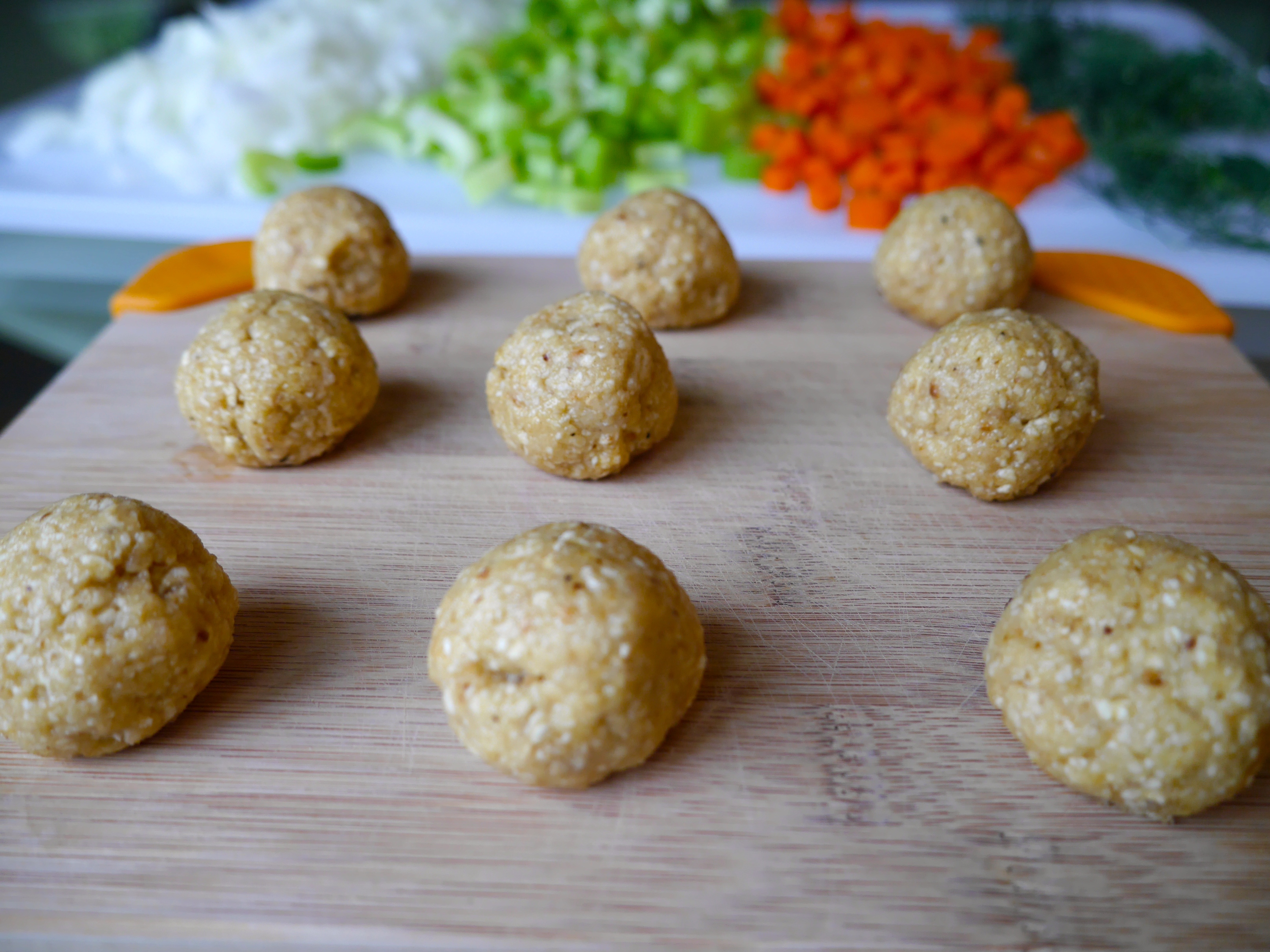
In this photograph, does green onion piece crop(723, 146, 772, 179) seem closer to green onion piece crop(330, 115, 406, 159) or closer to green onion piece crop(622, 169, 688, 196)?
green onion piece crop(622, 169, 688, 196)

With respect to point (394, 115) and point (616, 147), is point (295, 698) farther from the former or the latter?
point (394, 115)

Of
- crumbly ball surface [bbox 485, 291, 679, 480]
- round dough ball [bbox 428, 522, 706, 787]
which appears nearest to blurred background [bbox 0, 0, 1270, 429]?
crumbly ball surface [bbox 485, 291, 679, 480]

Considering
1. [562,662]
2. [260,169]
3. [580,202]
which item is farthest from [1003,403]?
[260,169]

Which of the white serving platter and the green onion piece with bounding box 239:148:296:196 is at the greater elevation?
the green onion piece with bounding box 239:148:296:196

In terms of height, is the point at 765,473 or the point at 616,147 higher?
the point at 616,147

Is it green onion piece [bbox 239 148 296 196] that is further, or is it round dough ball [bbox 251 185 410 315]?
green onion piece [bbox 239 148 296 196]

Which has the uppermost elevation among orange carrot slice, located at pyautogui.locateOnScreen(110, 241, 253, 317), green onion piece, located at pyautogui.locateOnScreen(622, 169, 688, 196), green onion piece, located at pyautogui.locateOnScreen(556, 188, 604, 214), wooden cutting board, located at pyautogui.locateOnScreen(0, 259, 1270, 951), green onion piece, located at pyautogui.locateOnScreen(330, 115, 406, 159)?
green onion piece, located at pyautogui.locateOnScreen(330, 115, 406, 159)

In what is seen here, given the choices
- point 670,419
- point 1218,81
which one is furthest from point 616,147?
point 1218,81
